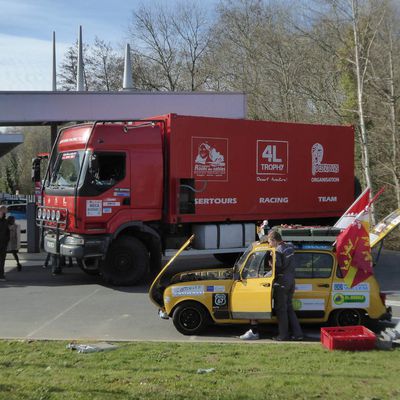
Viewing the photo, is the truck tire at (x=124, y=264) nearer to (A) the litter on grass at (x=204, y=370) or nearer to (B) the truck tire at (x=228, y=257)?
(B) the truck tire at (x=228, y=257)

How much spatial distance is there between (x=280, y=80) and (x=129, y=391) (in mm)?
29098

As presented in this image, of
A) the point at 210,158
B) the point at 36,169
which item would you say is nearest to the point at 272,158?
the point at 210,158

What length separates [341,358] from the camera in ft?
20.9

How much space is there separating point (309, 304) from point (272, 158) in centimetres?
663

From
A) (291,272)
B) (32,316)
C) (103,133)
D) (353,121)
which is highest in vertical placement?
(353,121)

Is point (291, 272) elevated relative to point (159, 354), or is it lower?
elevated

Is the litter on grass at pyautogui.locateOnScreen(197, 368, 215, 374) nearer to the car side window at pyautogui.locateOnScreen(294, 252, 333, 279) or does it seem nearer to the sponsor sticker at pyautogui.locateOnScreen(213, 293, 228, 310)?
the sponsor sticker at pyautogui.locateOnScreen(213, 293, 228, 310)

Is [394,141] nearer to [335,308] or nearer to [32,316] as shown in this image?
[335,308]

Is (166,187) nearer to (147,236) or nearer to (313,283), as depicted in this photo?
(147,236)

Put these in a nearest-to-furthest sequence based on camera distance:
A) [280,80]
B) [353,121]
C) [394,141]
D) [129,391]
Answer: [129,391], [394,141], [353,121], [280,80]

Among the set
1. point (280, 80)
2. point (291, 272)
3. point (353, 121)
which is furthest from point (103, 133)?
point (280, 80)

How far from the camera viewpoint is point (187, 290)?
808cm

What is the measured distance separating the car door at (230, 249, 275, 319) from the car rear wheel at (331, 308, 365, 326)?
1059 millimetres

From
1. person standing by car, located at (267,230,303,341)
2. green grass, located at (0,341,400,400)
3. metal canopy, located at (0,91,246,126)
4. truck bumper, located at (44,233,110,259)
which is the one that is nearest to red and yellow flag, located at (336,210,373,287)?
person standing by car, located at (267,230,303,341)
